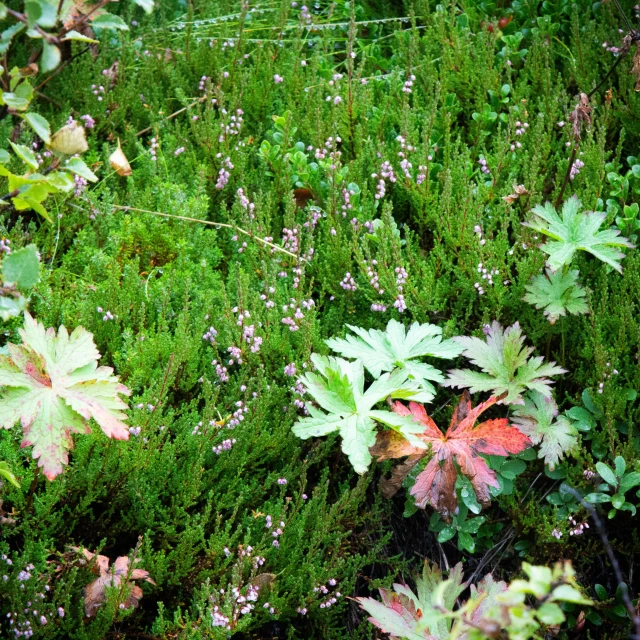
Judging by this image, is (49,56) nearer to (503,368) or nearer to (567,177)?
(503,368)

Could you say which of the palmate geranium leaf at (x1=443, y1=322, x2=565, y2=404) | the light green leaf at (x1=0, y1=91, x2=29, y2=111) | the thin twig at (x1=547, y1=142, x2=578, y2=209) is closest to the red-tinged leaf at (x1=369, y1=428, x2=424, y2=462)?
the palmate geranium leaf at (x1=443, y1=322, x2=565, y2=404)

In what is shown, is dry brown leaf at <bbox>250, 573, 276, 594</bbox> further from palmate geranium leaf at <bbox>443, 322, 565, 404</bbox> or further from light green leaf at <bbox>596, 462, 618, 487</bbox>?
light green leaf at <bbox>596, 462, 618, 487</bbox>

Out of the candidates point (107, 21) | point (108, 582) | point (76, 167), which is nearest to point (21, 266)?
Answer: point (76, 167)

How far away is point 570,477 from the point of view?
2.62 metres

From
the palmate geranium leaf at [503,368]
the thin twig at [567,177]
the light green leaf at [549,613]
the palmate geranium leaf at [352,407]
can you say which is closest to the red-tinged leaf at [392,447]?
the palmate geranium leaf at [352,407]

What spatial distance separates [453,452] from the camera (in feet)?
7.78

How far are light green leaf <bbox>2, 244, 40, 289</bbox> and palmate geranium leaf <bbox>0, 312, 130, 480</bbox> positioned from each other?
436 mm

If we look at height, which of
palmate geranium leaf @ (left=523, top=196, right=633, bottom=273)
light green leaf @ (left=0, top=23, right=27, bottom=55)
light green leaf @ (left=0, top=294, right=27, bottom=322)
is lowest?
light green leaf @ (left=0, top=294, right=27, bottom=322)

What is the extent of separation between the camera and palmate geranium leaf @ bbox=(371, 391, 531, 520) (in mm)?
2361

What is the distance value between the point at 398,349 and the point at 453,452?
39 centimetres

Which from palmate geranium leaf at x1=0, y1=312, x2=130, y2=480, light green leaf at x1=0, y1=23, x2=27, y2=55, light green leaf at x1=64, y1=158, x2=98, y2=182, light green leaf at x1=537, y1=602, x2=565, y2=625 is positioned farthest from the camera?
palmate geranium leaf at x1=0, y1=312, x2=130, y2=480

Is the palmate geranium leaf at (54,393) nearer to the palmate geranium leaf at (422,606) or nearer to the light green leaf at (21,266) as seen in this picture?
the light green leaf at (21,266)

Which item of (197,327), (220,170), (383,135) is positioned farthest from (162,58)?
(197,327)

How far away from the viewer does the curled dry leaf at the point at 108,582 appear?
2.17 metres
